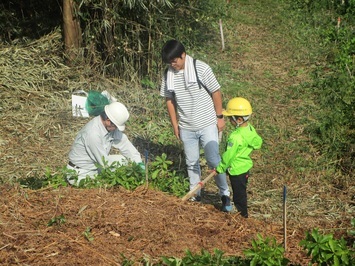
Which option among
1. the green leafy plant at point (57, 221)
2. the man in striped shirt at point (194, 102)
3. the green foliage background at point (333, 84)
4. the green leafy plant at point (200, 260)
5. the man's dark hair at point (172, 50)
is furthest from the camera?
the green foliage background at point (333, 84)

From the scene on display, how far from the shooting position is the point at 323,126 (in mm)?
8016

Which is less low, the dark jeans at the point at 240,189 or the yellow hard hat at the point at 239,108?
the yellow hard hat at the point at 239,108

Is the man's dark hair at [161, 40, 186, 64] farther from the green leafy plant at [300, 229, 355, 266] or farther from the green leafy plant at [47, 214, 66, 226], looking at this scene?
the green leafy plant at [300, 229, 355, 266]

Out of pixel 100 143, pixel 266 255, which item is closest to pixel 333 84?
pixel 100 143

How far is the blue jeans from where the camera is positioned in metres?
5.95

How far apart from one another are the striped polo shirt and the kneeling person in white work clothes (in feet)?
1.91

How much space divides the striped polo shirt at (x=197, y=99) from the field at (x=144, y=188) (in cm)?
90

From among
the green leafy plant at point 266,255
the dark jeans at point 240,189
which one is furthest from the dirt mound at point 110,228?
the green leafy plant at point 266,255

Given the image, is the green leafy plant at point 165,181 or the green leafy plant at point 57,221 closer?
the green leafy plant at point 57,221

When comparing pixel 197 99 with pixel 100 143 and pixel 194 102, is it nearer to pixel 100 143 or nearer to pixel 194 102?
pixel 194 102

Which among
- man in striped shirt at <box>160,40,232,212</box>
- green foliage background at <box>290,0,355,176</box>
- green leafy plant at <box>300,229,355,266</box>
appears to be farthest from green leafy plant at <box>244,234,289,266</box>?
green foliage background at <box>290,0,355,176</box>

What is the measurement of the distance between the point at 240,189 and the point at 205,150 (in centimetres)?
61

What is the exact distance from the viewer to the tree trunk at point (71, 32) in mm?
9047

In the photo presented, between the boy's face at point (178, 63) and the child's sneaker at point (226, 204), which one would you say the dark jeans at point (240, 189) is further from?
the boy's face at point (178, 63)
